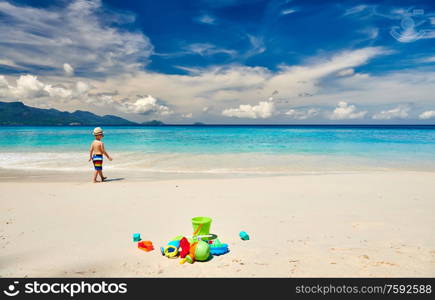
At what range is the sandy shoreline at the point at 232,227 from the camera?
365cm

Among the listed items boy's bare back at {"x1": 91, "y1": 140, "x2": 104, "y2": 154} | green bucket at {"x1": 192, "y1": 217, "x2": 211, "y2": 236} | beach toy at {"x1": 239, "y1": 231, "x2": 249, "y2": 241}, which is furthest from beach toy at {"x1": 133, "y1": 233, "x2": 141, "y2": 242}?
boy's bare back at {"x1": 91, "y1": 140, "x2": 104, "y2": 154}

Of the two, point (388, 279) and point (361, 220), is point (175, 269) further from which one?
point (361, 220)

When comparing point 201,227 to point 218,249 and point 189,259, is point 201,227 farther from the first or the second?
point 189,259

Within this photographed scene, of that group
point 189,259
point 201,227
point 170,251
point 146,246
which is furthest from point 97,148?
point 189,259

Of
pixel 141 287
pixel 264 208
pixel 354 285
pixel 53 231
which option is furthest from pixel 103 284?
pixel 264 208

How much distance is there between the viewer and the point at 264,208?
6.48 metres

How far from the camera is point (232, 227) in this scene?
208 inches

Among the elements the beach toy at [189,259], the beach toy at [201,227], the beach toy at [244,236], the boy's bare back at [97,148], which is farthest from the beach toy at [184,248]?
the boy's bare back at [97,148]

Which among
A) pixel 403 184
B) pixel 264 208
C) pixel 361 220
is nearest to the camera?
pixel 361 220

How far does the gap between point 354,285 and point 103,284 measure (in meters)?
3.28

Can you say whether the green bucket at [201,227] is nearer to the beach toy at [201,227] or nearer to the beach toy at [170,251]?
the beach toy at [201,227]

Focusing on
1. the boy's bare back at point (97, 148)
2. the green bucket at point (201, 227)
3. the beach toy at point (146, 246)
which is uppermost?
the boy's bare back at point (97, 148)

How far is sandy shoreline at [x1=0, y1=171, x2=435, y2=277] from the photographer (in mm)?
3654

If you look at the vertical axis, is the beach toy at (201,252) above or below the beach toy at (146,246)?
above
